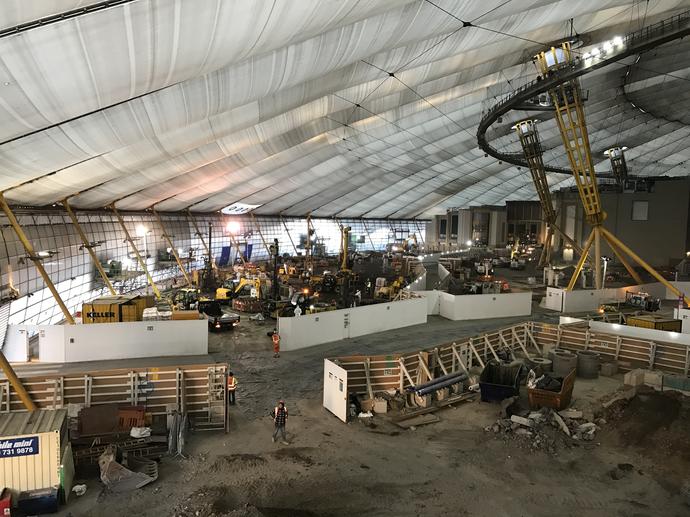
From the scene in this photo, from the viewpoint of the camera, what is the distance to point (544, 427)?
11992mm

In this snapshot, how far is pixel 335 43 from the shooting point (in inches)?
580

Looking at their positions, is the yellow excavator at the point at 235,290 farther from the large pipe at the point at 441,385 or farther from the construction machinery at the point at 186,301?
the large pipe at the point at 441,385

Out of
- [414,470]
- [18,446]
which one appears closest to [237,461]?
[414,470]

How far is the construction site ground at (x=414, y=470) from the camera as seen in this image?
8836mm

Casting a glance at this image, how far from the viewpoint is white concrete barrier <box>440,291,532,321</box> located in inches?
973

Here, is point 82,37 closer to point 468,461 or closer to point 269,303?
point 468,461

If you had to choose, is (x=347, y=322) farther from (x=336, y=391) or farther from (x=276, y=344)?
(x=336, y=391)

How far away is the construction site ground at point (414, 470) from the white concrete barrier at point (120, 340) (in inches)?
192

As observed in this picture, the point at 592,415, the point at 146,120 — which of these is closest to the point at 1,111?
the point at 146,120

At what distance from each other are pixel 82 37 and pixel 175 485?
337 inches

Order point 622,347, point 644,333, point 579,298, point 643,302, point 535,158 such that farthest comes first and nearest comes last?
point 535,158 < point 579,298 < point 643,302 < point 644,333 < point 622,347

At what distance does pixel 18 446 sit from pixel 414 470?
7.70m

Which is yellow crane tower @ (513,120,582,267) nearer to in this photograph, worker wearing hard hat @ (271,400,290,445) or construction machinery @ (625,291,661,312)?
construction machinery @ (625,291,661,312)

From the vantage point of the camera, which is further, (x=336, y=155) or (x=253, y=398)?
(x=336, y=155)
